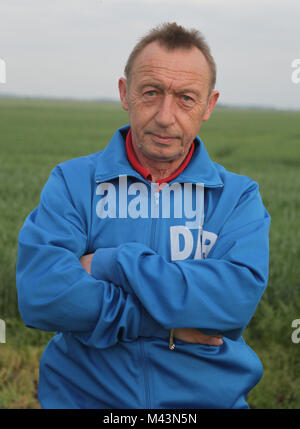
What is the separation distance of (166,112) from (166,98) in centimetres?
6

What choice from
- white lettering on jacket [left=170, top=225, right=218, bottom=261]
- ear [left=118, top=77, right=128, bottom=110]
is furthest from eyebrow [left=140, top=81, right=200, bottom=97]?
white lettering on jacket [left=170, top=225, right=218, bottom=261]

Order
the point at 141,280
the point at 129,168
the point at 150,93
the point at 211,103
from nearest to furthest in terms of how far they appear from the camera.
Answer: the point at 141,280
the point at 150,93
the point at 129,168
the point at 211,103

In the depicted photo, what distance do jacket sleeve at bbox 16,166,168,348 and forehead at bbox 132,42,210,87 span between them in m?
0.61

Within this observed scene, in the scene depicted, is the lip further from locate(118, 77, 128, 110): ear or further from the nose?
locate(118, 77, 128, 110): ear

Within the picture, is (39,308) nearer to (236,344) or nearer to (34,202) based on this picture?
(236,344)

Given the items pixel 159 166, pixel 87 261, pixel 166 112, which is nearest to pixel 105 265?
pixel 87 261

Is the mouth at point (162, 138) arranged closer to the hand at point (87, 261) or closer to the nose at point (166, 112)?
the nose at point (166, 112)

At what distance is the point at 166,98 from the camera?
2.09 meters

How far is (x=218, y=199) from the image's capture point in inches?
90.0

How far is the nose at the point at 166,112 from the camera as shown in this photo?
81.7 inches

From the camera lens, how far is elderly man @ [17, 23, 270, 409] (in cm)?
204

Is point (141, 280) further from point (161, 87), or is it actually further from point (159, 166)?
point (161, 87)

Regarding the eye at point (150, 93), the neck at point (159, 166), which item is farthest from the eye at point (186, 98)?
the neck at point (159, 166)

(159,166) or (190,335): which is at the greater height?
(159,166)
